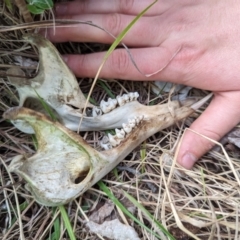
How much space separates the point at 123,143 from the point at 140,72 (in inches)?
7.7

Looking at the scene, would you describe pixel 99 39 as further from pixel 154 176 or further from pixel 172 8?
pixel 154 176

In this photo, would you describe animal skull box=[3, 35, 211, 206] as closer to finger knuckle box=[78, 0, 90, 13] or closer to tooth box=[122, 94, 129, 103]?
tooth box=[122, 94, 129, 103]

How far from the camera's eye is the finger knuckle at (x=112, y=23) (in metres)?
1.15

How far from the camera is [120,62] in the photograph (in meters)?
1.12

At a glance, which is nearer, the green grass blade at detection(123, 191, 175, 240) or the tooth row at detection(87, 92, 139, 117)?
the green grass blade at detection(123, 191, 175, 240)

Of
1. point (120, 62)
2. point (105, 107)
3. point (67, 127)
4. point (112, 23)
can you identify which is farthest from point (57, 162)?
point (112, 23)

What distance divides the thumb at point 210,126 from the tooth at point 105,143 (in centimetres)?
19

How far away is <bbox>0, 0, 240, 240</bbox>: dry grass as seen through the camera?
0.98 m

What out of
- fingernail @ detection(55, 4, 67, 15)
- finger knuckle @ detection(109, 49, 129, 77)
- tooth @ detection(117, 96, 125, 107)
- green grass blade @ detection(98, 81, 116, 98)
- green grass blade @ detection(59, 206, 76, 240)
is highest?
fingernail @ detection(55, 4, 67, 15)

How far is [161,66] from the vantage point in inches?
43.6

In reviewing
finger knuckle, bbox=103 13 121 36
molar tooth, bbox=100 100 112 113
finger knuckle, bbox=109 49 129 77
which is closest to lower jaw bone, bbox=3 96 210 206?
molar tooth, bbox=100 100 112 113

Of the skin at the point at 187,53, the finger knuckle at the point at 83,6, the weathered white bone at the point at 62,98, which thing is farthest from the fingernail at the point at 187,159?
the finger knuckle at the point at 83,6

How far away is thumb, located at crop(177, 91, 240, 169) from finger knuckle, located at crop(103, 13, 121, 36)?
0.34 metres

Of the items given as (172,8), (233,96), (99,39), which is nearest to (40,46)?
(99,39)
